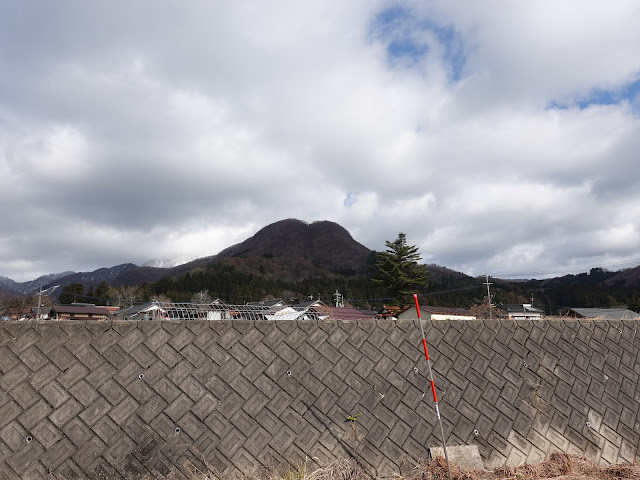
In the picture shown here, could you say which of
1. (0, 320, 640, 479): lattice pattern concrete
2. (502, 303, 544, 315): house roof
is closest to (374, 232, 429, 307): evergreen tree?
(502, 303, 544, 315): house roof

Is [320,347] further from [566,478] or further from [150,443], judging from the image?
[566,478]

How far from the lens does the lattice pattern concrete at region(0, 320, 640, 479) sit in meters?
5.30

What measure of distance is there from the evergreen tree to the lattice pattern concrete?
37588 mm

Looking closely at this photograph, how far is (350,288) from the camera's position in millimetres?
75625

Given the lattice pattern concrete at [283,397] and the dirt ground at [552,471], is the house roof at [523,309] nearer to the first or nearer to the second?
the lattice pattern concrete at [283,397]

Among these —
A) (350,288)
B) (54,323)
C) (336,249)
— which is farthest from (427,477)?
(336,249)

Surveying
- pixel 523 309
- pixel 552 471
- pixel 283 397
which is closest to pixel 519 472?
pixel 552 471

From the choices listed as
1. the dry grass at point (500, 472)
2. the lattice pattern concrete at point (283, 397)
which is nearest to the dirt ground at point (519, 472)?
the dry grass at point (500, 472)

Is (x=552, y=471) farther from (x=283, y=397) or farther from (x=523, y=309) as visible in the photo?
(x=523, y=309)

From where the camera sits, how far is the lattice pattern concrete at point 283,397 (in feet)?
17.4

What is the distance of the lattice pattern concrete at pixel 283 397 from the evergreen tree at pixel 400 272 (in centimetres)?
3759

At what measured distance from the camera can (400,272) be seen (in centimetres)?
4481

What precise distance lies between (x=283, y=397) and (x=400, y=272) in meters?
40.1

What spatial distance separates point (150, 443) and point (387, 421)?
349 cm
